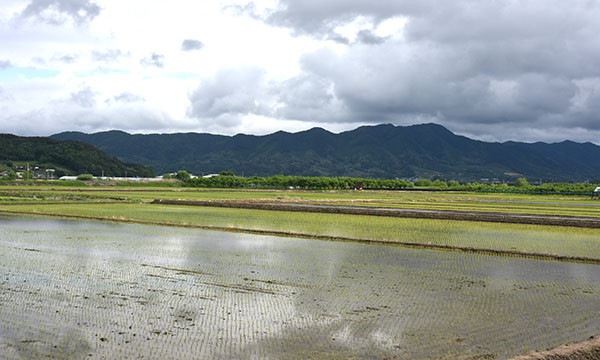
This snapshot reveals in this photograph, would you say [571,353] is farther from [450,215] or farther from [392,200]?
[392,200]

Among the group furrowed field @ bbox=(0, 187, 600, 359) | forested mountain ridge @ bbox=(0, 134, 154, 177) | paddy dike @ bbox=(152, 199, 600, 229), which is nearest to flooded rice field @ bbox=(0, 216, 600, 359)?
furrowed field @ bbox=(0, 187, 600, 359)

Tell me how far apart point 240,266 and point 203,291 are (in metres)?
3.70

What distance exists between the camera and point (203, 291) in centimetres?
1266

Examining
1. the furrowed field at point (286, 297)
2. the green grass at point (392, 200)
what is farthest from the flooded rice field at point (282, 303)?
the green grass at point (392, 200)

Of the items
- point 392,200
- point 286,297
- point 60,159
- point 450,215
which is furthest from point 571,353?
point 60,159

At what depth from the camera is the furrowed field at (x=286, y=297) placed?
8.84m

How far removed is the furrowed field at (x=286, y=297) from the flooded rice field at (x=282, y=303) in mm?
39

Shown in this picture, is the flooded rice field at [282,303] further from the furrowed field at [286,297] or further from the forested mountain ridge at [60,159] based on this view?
the forested mountain ridge at [60,159]

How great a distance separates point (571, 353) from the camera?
8.19 metres

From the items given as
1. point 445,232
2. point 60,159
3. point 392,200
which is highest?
point 60,159

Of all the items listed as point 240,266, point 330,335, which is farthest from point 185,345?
point 240,266

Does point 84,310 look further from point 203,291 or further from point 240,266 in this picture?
point 240,266

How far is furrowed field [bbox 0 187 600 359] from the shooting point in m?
8.84

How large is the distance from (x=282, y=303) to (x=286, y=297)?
60 cm
